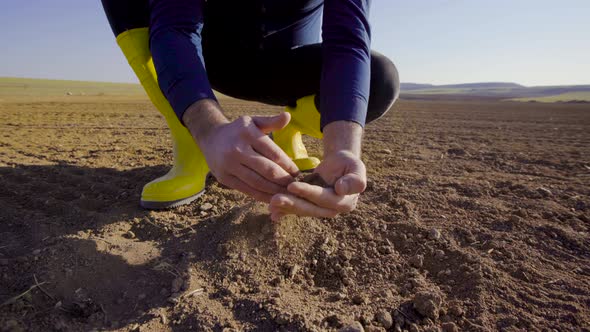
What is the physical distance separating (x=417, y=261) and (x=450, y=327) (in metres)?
0.33

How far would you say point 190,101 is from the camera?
1217 millimetres

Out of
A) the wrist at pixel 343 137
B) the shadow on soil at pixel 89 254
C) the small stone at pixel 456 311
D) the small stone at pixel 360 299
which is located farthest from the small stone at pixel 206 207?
the small stone at pixel 456 311

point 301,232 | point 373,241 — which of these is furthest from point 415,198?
point 301,232

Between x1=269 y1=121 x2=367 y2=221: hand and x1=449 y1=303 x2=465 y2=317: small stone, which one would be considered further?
x1=449 y1=303 x2=465 y2=317: small stone

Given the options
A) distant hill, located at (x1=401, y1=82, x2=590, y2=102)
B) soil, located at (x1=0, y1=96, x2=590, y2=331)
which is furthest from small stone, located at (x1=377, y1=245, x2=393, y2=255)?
distant hill, located at (x1=401, y1=82, x2=590, y2=102)

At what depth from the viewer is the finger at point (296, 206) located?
0.98 m

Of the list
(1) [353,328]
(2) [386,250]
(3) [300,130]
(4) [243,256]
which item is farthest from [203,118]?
(3) [300,130]

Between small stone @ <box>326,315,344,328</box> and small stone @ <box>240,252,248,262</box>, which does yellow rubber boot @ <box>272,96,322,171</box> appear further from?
small stone @ <box>326,315,344,328</box>

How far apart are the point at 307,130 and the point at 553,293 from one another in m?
1.51

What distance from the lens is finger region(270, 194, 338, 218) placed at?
0.98 m

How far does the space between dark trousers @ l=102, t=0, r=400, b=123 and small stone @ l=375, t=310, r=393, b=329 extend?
4.13ft

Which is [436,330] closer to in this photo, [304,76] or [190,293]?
[190,293]

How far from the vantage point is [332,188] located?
3.51 feet

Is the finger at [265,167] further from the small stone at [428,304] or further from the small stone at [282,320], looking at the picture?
the small stone at [428,304]
